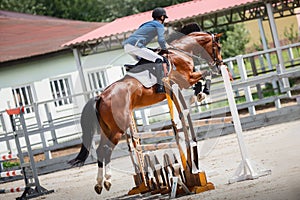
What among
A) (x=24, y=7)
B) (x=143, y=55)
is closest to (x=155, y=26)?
(x=143, y=55)

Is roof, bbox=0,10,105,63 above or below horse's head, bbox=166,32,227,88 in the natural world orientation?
above

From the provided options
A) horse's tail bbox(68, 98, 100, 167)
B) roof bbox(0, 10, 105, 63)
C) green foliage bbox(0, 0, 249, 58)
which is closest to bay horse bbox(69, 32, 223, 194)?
horse's tail bbox(68, 98, 100, 167)

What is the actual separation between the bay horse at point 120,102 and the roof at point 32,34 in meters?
15.3

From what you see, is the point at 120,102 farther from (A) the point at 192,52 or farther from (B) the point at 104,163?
(A) the point at 192,52

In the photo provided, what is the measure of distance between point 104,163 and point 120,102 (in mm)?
1173

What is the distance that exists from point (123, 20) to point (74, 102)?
3.63 m

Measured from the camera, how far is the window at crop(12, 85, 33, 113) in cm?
2766

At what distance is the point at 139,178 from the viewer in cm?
1082

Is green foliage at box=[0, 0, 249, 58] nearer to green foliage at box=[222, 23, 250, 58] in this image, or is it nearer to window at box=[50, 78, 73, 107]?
green foliage at box=[222, 23, 250, 58]

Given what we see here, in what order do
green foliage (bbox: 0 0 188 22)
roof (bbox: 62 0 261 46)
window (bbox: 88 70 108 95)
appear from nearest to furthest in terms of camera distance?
1. roof (bbox: 62 0 261 46)
2. window (bbox: 88 70 108 95)
3. green foliage (bbox: 0 0 188 22)

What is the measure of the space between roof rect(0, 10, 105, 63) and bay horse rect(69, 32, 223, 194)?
50.1 ft

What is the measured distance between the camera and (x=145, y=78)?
1164 cm

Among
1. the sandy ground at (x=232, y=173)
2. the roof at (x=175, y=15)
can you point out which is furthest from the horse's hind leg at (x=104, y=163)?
the roof at (x=175, y=15)

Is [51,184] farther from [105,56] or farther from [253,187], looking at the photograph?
[105,56]
